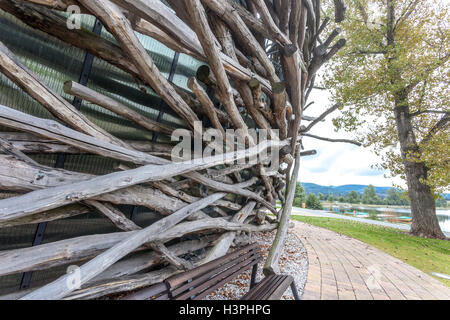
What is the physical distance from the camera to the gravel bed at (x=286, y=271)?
2881 mm

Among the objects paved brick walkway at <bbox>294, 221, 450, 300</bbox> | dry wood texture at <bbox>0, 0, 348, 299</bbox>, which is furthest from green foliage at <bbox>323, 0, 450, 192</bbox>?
dry wood texture at <bbox>0, 0, 348, 299</bbox>

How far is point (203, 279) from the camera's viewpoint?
79.3 inches

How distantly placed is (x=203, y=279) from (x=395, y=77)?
10.5 m

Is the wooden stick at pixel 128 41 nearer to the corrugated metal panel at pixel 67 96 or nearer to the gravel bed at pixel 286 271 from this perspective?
the corrugated metal panel at pixel 67 96

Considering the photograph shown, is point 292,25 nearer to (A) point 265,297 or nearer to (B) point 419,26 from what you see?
(A) point 265,297

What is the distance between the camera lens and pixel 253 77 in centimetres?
288

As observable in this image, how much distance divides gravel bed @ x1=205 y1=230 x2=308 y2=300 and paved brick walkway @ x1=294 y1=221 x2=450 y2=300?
0.13 metres

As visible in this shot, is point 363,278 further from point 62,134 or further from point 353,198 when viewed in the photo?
point 353,198

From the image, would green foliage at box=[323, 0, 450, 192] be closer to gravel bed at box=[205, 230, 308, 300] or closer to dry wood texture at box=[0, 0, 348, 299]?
gravel bed at box=[205, 230, 308, 300]

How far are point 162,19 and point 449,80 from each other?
11193mm

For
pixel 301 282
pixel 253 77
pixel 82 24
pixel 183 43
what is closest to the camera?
pixel 183 43

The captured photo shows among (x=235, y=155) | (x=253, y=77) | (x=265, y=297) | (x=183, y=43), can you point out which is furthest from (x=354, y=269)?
(x=183, y=43)

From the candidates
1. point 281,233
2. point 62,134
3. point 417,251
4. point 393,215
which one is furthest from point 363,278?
point 393,215
